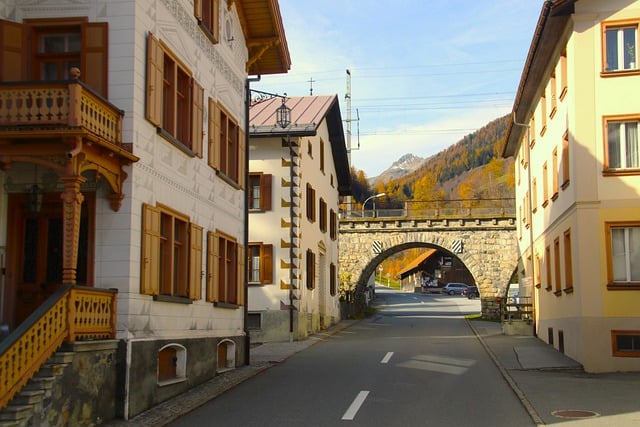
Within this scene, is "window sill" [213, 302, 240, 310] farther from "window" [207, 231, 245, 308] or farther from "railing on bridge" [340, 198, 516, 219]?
"railing on bridge" [340, 198, 516, 219]

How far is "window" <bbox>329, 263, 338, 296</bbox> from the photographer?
39928mm

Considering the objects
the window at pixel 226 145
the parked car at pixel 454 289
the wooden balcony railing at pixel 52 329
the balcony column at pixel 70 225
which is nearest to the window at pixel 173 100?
the window at pixel 226 145

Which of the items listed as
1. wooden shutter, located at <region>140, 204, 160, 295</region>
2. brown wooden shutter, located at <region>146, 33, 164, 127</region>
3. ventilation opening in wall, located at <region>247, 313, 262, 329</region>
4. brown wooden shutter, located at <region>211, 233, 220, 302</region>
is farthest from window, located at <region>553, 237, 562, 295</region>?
brown wooden shutter, located at <region>146, 33, 164, 127</region>

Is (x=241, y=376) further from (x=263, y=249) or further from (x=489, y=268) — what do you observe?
(x=489, y=268)

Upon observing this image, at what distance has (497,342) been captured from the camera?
28125mm

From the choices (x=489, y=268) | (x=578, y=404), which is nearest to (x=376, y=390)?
(x=578, y=404)

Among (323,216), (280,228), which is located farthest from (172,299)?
(323,216)

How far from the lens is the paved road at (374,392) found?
42.6ft

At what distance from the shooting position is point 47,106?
1188cm

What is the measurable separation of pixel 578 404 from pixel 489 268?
3385 centimetres

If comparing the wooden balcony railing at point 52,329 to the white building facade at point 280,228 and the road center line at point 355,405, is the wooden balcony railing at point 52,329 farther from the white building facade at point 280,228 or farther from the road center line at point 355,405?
the white building facade at point 280,228

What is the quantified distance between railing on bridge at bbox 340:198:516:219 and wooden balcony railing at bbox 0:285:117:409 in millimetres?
37674

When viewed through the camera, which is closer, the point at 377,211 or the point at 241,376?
the point at 241,376

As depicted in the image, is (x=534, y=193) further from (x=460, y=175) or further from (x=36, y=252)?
(x=460, y=175)
